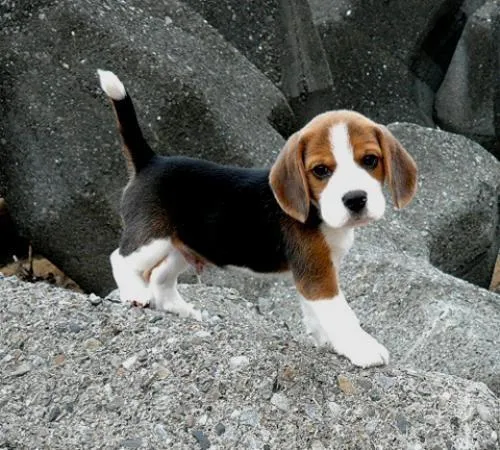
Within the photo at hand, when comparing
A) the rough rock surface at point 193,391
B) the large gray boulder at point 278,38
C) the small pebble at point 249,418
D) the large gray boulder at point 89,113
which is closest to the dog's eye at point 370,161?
the rough rock surface at point 193,391

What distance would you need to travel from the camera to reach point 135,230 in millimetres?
3002

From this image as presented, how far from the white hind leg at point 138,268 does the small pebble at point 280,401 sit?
568mm

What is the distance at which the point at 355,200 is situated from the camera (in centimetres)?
244

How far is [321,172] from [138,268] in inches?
30.1

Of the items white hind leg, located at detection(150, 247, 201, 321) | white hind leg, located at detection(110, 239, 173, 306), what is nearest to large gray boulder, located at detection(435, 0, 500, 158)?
white hind leg, located at detection(150, 247, 201, 321)

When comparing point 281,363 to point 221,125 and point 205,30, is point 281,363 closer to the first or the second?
point 221,125

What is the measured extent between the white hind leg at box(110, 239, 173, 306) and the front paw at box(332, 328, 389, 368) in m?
0.59

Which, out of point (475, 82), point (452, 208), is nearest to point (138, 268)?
point (452, 208)

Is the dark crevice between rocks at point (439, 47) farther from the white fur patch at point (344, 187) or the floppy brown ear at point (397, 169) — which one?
the white fur patch at point (344, 187)

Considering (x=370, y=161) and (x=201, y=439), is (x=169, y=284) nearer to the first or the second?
(x=201, y=439)

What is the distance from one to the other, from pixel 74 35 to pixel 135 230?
1999mm

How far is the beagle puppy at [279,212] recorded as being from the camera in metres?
2.51

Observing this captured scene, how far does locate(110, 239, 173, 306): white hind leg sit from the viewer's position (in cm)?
297

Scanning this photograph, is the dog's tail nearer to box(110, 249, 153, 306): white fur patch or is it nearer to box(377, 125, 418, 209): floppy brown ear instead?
box(110, 249, 153, 306): white fur patch
